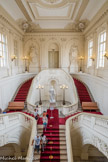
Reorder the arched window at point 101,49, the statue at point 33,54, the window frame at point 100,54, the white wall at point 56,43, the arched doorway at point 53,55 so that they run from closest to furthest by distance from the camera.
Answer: the arched window at point 101,49
the window frame at point 100,54
the white wall at point 56,43
the statue at point 33,54
the arched doorway at point 53,55

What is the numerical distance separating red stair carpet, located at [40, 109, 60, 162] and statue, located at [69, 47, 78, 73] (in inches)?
386

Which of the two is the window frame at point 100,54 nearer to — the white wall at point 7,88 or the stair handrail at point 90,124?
the stair handrail at point 90,124

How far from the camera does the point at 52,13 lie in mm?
13211

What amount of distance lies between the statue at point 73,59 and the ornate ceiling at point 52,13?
2742 millimetres

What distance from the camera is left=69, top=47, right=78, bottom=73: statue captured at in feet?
54.1

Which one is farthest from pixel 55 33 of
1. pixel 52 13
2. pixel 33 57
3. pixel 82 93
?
pixel 82 93

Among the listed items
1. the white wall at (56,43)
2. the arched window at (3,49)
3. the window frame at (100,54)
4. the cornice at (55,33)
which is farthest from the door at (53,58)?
the window frame at (100,54)

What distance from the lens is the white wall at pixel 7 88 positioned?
9719 millimetres

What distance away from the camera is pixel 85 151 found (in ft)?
27.5

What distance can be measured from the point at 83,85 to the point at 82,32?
732cm

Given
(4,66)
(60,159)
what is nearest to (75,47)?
(4,66)

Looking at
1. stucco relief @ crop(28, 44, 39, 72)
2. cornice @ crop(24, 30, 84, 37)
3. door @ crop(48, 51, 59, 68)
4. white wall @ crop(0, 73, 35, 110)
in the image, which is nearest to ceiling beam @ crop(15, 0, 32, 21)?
cornice @ crop(24, 30, 84, 37)

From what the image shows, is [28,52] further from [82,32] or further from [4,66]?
[82,32]

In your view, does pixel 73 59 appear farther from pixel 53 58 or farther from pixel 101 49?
pixel 101 49
